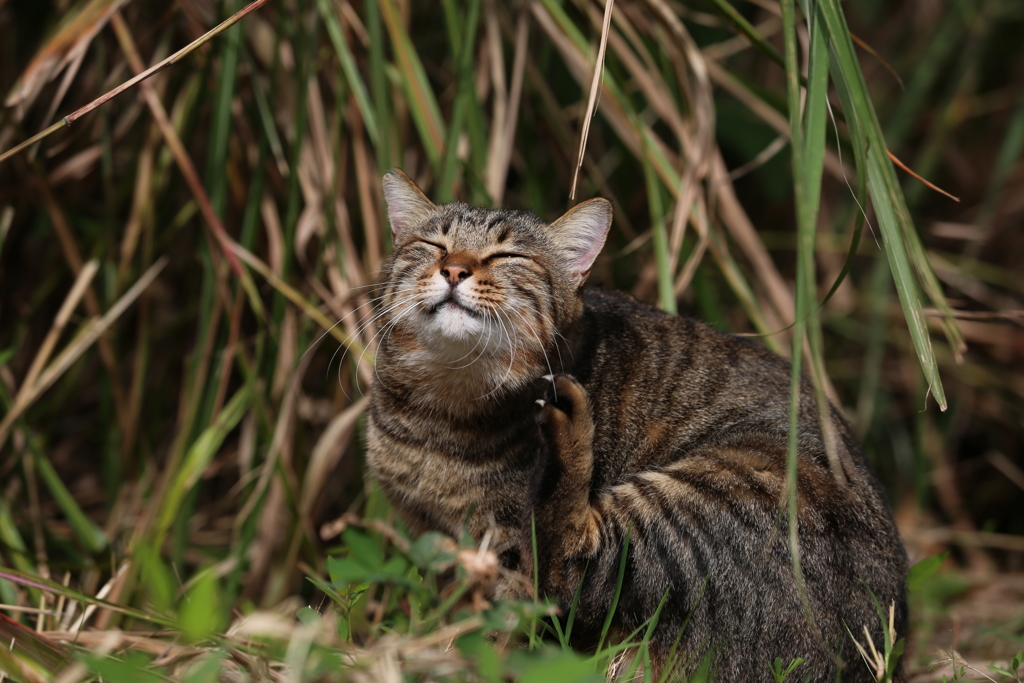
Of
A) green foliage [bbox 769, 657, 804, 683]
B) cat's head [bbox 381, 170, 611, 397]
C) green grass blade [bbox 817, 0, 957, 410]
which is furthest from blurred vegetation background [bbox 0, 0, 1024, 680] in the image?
green foliage [bbox 769, 657, 804, 683]

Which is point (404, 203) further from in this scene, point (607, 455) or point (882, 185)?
point (882, 185)

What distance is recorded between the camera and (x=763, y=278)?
3135 mm

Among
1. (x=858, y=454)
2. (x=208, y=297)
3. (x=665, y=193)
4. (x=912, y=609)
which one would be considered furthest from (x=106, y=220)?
(x=912, y=609)

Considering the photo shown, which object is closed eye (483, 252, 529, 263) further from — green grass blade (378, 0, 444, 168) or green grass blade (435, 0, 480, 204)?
→ green grass blade (378, 0, 444, 168)

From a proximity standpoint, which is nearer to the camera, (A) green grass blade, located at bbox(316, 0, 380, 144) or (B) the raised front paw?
(B) the raised front paw

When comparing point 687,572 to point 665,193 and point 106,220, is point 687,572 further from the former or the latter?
point 106,220

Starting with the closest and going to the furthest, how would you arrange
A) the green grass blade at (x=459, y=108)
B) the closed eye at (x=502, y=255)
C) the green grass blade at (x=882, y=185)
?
1. the green grass blade at (x=882, y=185)
2. the closed eye at (x=502, y=255)
3. the green grass blade at (x=459, y=108)

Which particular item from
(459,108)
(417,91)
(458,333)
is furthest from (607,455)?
(417,91)

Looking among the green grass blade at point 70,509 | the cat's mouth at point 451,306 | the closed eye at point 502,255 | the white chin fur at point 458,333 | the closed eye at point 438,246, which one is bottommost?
the green grass blade at point 70,509

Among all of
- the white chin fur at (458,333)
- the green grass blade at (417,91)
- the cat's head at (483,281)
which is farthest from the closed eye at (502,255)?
the green grass blade at (417,91)

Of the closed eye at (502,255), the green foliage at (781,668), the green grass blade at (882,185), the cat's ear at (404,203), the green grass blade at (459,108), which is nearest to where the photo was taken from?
the green grass blade at (882,185)

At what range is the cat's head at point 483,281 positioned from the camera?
6.95 ft

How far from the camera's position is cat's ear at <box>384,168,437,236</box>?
8.25 feet

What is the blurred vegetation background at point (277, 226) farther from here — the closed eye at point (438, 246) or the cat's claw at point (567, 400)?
the cat's claw at point (567, 400)
